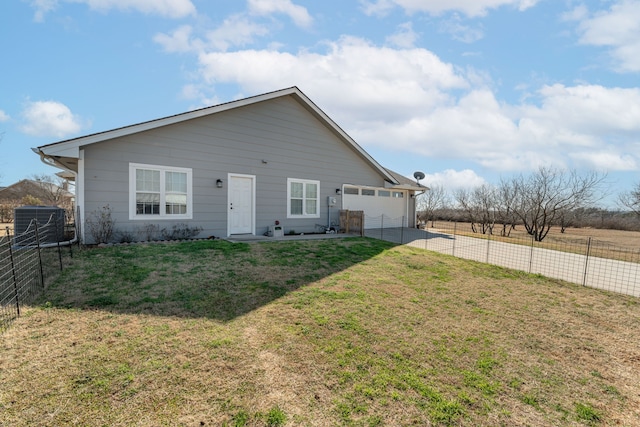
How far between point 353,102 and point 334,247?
7843 millimetres

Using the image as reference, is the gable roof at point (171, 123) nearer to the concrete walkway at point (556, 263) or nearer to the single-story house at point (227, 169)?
the single-story house at point (227, 169)

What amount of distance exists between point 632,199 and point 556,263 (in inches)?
1119

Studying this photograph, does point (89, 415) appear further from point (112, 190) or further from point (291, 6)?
point (291, 6)

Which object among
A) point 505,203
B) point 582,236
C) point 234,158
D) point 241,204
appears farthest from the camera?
point 582,236

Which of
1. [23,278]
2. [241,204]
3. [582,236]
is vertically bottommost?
[582,236]

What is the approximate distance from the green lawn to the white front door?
4564mm

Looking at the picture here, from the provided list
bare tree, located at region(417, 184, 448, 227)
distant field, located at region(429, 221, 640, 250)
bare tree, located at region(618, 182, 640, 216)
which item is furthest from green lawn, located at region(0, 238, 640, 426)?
bare tree, located at region(618, 182, 640, 216)

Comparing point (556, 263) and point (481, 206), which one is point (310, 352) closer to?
point (556, 263)

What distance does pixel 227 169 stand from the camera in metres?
10.1

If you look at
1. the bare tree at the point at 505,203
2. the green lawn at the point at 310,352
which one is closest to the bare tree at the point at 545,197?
the bare tree at the point at 505,203

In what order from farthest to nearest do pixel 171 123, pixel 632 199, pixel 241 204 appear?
pixel 632 199 < pixel 241 204 < pixel 171 123

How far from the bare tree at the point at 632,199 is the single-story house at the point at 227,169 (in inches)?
1084

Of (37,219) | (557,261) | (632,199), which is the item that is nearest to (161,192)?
(37,219)

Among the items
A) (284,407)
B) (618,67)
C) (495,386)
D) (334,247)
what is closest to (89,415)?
(284,407)
